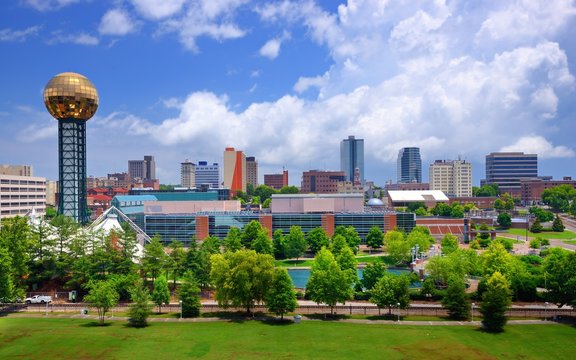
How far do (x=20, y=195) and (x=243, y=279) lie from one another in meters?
98.3

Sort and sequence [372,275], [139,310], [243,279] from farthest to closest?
[372,275]
[243,279]
[139,310]

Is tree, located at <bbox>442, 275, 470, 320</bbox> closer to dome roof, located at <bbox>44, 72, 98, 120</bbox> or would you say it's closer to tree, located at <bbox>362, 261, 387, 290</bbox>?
tree, located at <bbox>362, 261, 387, 290</bbox>

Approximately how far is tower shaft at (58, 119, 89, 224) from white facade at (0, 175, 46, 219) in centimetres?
3055

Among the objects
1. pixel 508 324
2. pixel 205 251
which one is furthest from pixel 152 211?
pixel 508 324

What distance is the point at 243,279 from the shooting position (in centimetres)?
4766

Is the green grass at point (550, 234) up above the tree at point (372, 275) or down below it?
above

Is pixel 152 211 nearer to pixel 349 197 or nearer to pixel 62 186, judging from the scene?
pixel 62 186

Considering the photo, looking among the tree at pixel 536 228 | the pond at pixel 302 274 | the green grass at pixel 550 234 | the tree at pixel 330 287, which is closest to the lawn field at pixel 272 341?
the tree at pixel 330 287

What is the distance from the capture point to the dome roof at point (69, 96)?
266 ft

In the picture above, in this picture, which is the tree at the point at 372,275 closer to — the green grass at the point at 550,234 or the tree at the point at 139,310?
the tree at the point at 139,310

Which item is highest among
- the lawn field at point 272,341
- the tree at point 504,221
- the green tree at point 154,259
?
the tree at point 504,221

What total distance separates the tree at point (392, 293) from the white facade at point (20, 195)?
8983 cm

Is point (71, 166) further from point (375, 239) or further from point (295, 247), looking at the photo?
point (375, 239)

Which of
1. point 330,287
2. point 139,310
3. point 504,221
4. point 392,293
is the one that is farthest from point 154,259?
point 504,221
